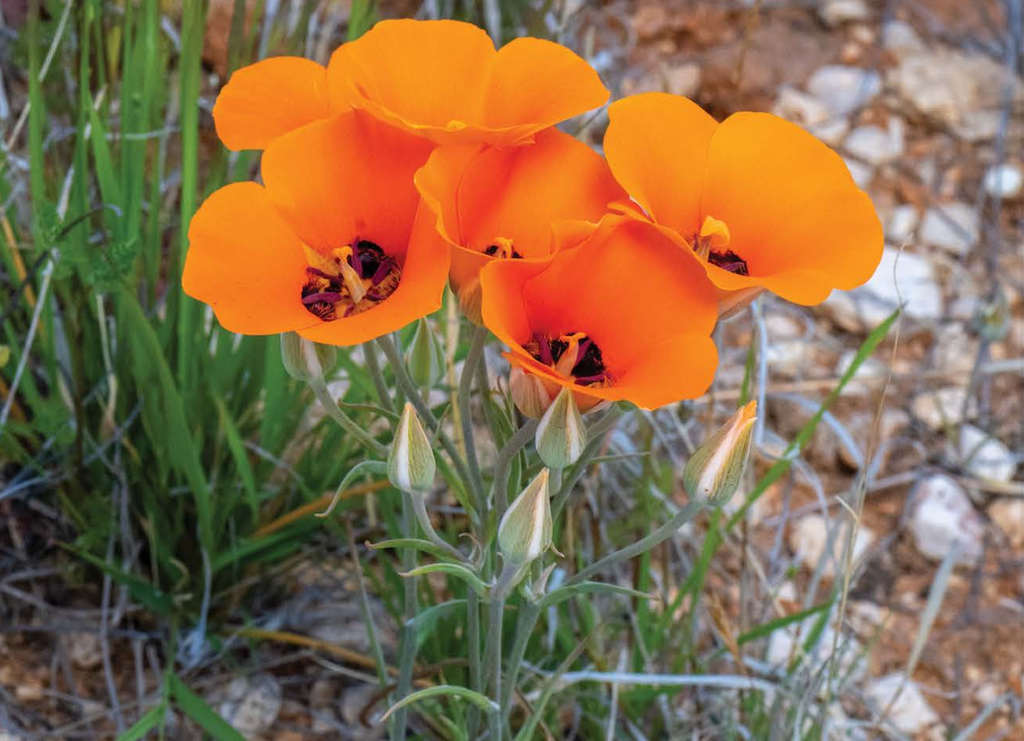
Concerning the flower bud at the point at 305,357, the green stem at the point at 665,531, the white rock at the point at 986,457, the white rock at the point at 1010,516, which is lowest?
the white rock at the point at 1010,516

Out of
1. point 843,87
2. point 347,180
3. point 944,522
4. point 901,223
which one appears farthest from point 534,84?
point 843,87

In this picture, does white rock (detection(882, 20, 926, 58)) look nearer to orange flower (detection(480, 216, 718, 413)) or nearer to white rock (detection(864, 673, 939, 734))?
white rock (detection(864, 673, 939, 734))

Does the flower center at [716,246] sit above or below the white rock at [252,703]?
above

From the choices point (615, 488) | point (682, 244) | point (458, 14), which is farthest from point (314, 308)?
point (458, 14)

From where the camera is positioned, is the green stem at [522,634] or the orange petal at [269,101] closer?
the orange petal at [269,101]

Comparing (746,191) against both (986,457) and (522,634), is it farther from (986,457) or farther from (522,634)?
(986,457)

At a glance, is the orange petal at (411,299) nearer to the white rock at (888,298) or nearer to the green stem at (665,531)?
the green stem at (665,531)

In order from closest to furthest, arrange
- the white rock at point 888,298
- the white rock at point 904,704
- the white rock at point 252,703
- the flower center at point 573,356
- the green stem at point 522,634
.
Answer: the flower center at point 573,356, the green stem at point 522,634, the white rock at point 252,703, the white rock at point 904,704, the white rock at point 888,298

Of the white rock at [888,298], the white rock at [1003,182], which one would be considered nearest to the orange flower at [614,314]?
the white rock at [888,298]
